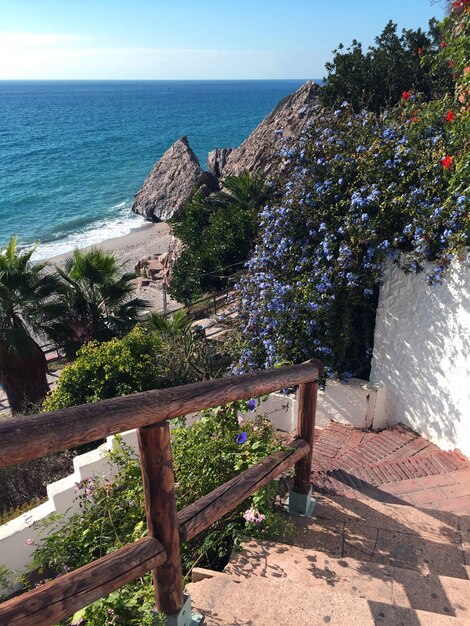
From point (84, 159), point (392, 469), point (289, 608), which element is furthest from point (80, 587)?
point (84, 159)

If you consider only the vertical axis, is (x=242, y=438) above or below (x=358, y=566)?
above

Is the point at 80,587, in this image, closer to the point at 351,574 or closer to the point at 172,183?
the point at 351,574

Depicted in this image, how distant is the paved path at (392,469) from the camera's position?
4.18 m

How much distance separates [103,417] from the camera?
5.47 feet

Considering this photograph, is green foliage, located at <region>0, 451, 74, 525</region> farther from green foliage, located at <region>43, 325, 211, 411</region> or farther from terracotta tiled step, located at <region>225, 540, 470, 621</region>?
terracotta tiled step, located at <region>225, 540, 470, 621</region>

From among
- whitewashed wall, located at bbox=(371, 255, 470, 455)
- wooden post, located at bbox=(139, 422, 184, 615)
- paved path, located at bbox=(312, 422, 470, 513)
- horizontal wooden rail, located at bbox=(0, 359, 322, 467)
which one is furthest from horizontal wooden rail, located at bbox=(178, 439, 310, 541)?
whitewashed wall, located at bbox=(371, 255, 470, 455)

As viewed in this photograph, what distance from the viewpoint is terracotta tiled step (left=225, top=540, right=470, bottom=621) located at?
250 centimetres

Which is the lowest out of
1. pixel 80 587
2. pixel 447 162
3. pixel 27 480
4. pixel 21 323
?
pixel 27 480

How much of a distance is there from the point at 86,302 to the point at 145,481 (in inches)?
341

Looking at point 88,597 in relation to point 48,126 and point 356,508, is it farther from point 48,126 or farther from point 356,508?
point 48,126

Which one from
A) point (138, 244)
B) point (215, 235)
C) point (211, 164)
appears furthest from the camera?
point (138, 244)

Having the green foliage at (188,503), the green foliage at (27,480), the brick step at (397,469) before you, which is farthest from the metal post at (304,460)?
the green foliage at (27,480)

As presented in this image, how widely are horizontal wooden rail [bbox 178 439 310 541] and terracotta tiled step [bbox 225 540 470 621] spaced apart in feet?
1.30

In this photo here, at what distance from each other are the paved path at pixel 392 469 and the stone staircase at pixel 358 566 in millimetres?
17
